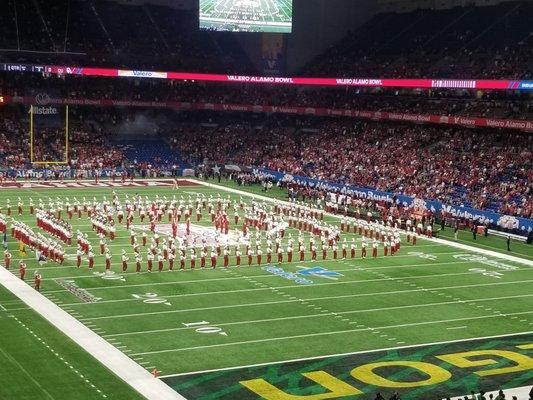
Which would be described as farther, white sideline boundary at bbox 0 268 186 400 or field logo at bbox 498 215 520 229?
field logo at bbox 498 215 520 229

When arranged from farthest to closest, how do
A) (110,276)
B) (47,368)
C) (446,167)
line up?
(446,167)
(110,276)
(47,368)

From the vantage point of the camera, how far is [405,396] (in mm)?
15273

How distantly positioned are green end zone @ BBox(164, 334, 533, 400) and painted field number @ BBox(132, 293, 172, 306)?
5123 millimetres

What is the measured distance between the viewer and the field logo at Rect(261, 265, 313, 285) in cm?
2400

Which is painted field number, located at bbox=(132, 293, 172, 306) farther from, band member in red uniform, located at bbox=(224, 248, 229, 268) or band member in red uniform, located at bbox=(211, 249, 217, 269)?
band member in red uniform, located at bbox=(224, 248, 229, 268)

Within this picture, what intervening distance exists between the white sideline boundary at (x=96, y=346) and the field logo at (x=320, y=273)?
304 inches

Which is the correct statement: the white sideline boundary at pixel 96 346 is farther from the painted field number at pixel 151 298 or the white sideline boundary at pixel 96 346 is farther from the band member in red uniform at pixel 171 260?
the band member in red uniform at pixel 171 260

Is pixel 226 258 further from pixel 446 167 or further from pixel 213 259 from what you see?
pixel 446 167

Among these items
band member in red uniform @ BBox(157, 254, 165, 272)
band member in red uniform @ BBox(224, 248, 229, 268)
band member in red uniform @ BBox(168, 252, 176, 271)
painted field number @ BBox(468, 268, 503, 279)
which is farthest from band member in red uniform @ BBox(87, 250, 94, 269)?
painted field number @ BBox(468, 268, 503, 279)

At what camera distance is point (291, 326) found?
770 inches

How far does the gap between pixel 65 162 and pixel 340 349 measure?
32.0 m

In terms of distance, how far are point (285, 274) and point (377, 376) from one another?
876 centimetres

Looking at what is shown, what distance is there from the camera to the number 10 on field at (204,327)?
62.0ft

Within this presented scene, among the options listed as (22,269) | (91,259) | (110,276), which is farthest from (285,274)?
(22,269)
